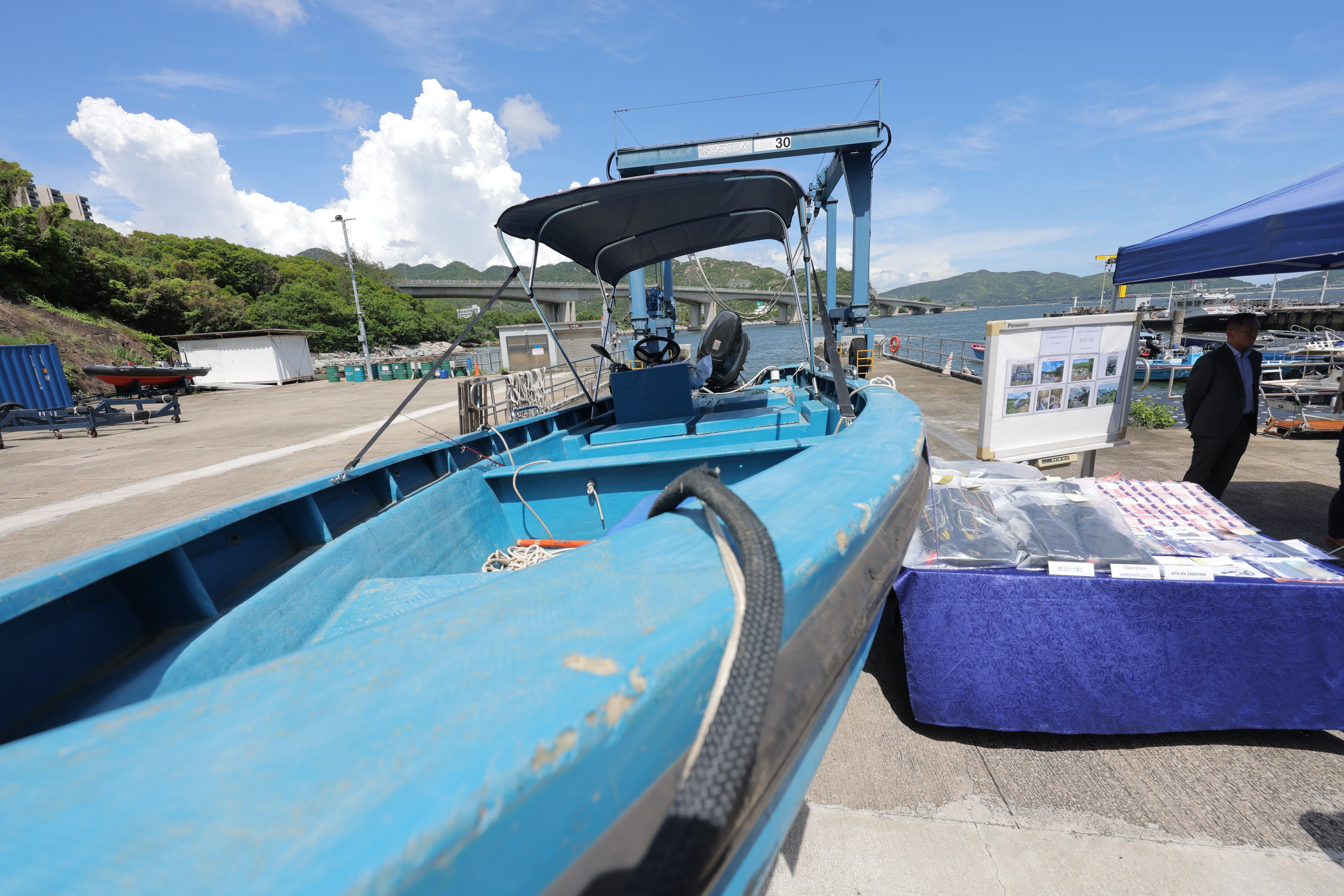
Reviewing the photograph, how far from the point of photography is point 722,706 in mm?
573

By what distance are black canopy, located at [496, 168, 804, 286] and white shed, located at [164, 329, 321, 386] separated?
25493mm

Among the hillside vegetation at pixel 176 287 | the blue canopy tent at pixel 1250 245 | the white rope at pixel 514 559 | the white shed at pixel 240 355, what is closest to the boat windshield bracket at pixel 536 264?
the white rope at pixel 514 559

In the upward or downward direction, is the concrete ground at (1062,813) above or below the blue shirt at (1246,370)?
below

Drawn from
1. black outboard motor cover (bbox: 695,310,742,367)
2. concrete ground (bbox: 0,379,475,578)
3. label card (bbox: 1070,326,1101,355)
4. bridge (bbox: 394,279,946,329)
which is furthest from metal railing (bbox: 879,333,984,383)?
concrete ground (bbox: 0,379,475,578)

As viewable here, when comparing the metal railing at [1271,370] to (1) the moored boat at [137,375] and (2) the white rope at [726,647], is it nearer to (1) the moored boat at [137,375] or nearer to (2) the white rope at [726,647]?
(2) the white rope at [726,647]

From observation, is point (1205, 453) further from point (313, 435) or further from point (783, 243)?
point (313, 435)

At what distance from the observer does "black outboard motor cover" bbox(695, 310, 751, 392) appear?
5898mm

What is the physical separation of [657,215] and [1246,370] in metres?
4.28

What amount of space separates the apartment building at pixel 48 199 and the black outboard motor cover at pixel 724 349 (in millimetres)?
39663

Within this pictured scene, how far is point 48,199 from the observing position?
5928cm

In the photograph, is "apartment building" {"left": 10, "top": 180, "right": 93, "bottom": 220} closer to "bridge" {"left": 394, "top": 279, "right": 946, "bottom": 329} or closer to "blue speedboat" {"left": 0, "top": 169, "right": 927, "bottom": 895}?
"bridge" {"left": 394, "top": 279, "right": 946, "bottom": 329}

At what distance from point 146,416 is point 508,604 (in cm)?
1880

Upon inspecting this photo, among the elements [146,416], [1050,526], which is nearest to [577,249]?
[1050,526]

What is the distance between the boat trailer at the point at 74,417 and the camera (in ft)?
40.1
